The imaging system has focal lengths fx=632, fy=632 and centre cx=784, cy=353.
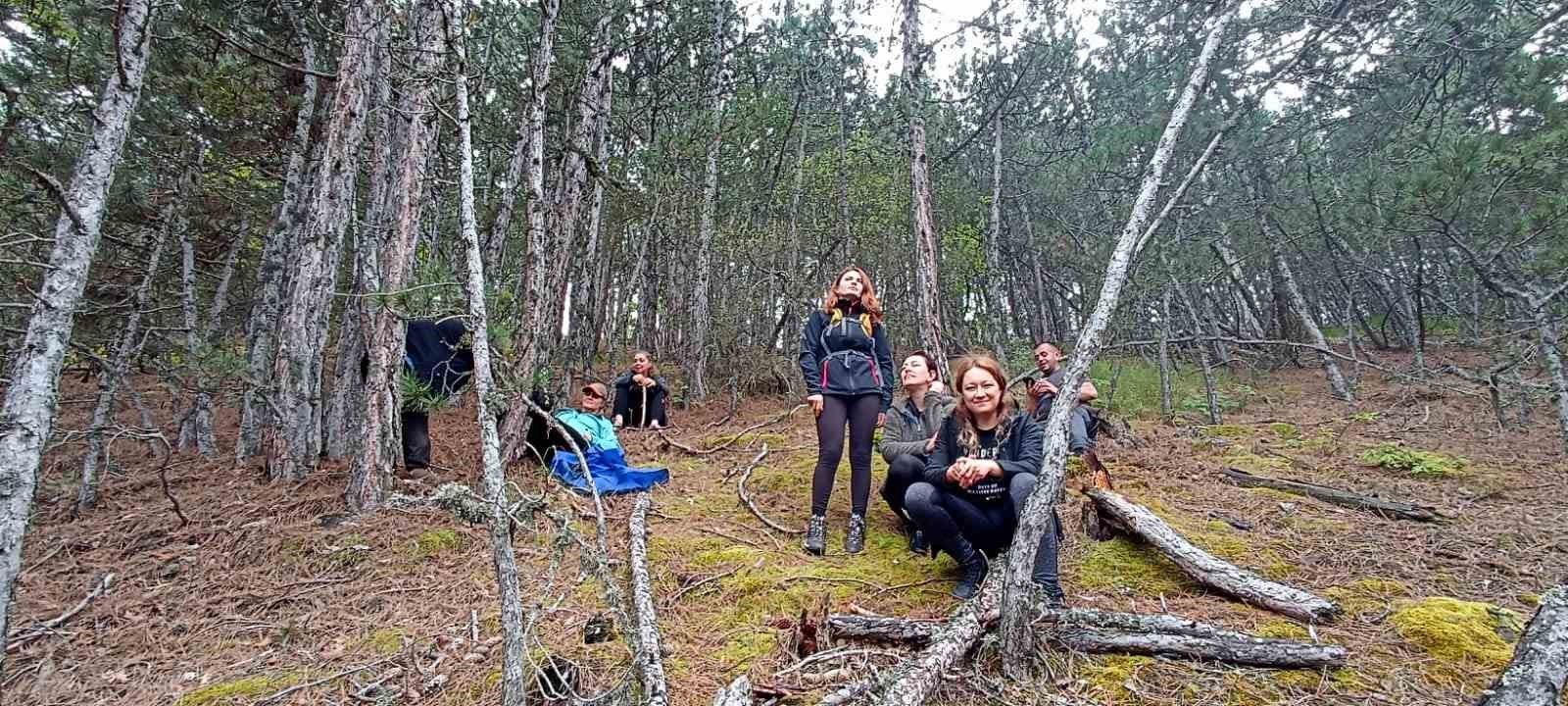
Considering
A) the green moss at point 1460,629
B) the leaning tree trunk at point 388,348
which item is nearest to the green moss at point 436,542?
the leaning tree trunk at point 388,348

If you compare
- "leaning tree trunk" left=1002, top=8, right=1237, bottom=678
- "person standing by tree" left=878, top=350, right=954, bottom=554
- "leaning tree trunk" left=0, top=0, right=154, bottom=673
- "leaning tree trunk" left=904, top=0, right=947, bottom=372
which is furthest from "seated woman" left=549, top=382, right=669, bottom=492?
"leaning tree trunk" left=1002, top=8, right=1237, bottom=678

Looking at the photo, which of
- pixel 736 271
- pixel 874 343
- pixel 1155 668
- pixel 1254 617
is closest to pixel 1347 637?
pixel 1254 617

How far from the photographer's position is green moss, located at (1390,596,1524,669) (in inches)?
95.1

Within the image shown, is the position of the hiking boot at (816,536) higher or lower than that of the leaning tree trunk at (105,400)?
lower

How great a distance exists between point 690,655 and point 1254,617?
252 centimetres

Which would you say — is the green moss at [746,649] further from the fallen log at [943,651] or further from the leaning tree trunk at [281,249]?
the leaning tree trunk at [281,249]

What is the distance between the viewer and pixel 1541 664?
179cm

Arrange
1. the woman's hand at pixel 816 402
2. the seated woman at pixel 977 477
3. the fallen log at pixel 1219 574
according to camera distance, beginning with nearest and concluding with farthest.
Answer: the fallen log at pixel 1219 574 < the seated woman at pixel 977 477 < the woman's hand at pixel 816 402

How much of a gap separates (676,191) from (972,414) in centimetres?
779

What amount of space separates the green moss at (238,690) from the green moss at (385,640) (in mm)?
282

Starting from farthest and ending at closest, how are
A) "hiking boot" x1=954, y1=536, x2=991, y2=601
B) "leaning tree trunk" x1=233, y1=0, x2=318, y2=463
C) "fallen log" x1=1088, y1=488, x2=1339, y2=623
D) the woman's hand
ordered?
"leaning tree trunk" x1=233, y1=0, x2=318, y2=463
the woman's hand
"hiking boot" x1=954, y1=536, x2=991, y2=601
"fallen log" x1=1088, y1=488, x2=1339, y2=623

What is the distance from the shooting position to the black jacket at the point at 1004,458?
3186 mm

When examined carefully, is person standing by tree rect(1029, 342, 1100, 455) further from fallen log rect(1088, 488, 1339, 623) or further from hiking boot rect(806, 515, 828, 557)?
hiking boot rect(806, 515, 828, 557)

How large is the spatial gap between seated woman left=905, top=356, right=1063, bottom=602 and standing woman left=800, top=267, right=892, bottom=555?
27.1 inches
